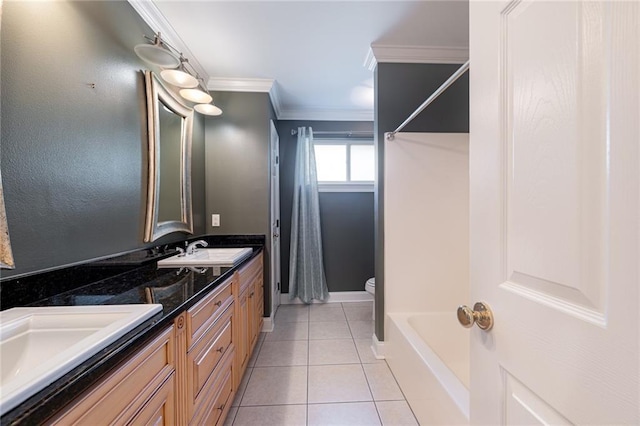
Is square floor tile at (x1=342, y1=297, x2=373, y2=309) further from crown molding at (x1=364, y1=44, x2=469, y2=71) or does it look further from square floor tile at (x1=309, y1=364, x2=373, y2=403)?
crown molding at (x1=364, y1=44, x2=469, y2=71)

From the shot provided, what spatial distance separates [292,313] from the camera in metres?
2.95

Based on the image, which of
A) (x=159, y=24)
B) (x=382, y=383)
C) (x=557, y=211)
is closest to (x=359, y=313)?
(x=382, y=383)

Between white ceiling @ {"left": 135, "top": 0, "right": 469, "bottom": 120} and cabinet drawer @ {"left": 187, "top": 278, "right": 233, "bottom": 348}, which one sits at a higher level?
white ceiling @ {"left": 135, "top": 0, "right": 469, "bottom": 120}

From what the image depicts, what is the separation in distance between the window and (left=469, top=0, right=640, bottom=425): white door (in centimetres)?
270

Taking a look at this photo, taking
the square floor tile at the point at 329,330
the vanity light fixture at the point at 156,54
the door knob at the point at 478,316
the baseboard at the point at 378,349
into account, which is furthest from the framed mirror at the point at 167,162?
the baseboard at the point at 378,349

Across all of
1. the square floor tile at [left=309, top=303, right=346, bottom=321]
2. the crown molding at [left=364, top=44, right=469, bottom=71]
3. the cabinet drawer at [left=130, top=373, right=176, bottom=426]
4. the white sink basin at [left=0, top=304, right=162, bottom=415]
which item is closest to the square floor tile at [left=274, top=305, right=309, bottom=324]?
the square floor tile at [left=309, top=303, right=346, bottom=321]

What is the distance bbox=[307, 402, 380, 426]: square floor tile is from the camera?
56.6 inches

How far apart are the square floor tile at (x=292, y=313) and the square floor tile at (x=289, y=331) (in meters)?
0.10

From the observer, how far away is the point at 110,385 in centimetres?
60

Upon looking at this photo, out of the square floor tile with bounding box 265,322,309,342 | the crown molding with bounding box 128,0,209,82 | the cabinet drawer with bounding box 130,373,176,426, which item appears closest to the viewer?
the cabinet drawer with bounding box 130,373,176,426

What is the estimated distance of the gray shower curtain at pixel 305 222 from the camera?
3.11 meters

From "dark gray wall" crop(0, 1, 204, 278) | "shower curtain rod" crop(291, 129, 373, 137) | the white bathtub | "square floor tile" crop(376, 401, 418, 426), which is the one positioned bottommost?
"square floor tile" crop(376, 401, 418, 426)

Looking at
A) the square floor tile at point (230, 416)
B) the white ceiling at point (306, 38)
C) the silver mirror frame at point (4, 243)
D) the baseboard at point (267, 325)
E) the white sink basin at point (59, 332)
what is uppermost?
the white ceiling at point (306, 38)

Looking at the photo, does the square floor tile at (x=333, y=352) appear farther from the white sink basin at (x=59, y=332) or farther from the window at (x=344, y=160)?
the window at (x=344, y=160)
